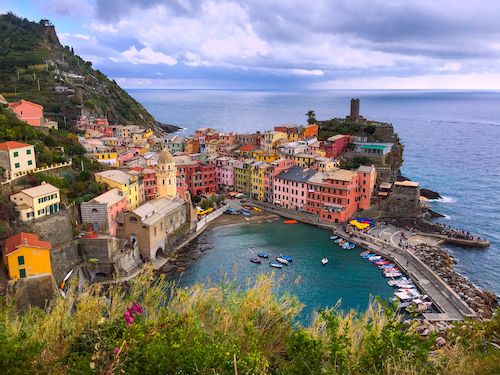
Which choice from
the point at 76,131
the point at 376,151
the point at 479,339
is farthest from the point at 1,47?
the point at 479,339

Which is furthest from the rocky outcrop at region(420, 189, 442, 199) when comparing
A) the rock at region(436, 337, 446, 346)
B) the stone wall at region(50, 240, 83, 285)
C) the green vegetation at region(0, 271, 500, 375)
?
the green vegetation at region(0, 271, 500, 375)

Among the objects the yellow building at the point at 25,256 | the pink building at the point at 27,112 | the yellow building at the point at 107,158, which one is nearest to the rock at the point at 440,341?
the yellow building at the point at 25,256

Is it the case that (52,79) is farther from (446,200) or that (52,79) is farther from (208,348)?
(208,348)

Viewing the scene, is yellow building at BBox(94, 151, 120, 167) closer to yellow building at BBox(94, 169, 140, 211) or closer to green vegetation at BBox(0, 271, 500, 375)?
yellow building at BBox(94, 169, 140, 211)

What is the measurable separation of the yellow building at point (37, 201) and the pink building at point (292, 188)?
98.4ft

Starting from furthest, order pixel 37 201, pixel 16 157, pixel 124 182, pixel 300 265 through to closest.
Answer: pixel 124 182
pixel 300 265
pixel 16 157
pixel 37 201

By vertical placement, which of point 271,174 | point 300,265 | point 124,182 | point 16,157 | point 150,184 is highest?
point 16,157

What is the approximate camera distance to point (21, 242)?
1033 inches

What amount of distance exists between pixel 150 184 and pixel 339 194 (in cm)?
2372

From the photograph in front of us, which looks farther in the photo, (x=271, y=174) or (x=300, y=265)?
(x=271, y=174)

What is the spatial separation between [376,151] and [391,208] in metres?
16.0

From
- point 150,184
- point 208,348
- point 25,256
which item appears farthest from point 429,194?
point 208,348

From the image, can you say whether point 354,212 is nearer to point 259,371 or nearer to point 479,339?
point 479,339

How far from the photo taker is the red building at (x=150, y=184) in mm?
45344
